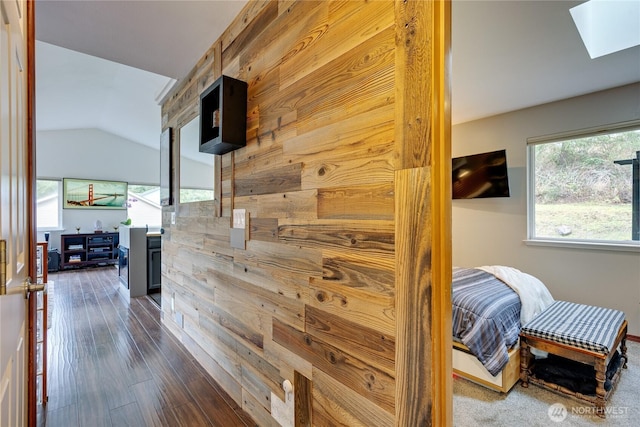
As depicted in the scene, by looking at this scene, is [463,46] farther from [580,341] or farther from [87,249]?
[87,249]

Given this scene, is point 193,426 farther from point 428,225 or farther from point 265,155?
point 428,225

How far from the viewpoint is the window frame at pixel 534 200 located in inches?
119

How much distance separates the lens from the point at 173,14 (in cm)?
189

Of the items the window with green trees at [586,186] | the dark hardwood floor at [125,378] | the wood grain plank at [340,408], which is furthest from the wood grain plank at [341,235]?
the window with green trees at [586,186]

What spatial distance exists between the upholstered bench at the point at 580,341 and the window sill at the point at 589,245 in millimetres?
1066

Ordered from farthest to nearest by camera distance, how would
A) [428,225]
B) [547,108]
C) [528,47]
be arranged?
[547,108] < [528,47] < [428,225]

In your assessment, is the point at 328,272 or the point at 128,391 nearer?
the point at 328,272

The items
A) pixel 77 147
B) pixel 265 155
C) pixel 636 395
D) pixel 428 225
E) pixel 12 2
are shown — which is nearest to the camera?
pixel 12 2

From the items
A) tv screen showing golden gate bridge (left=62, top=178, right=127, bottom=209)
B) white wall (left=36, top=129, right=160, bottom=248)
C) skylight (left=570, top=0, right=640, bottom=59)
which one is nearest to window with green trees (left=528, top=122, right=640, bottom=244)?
skylight (left=570, top=0, right=640, bottom=59)

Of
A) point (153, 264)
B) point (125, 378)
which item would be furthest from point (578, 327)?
point (153, 264)

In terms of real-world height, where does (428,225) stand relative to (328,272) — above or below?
above

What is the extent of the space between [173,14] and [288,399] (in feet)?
7.86

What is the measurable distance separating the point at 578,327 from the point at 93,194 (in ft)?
29.3

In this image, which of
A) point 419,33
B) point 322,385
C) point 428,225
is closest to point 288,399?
point 322,385
